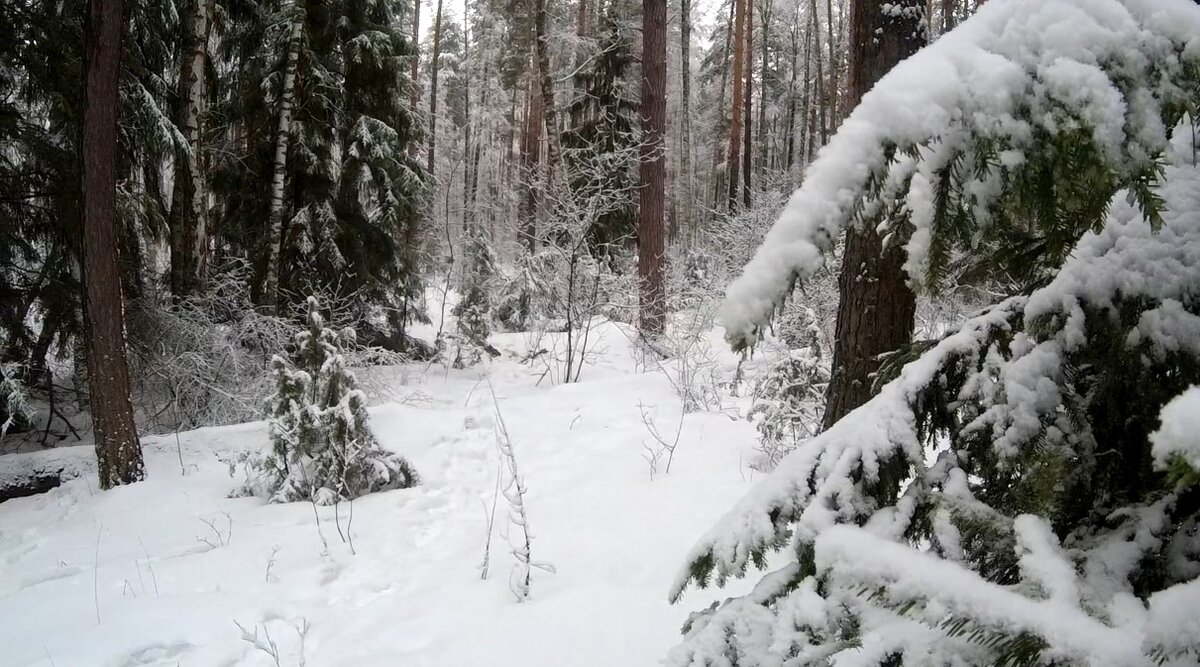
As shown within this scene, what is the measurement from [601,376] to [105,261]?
6006 millimetres

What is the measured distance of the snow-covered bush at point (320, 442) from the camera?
4680 mm

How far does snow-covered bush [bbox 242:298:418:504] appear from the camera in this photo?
184 inches

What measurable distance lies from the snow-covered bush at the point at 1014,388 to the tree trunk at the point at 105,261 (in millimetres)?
5769

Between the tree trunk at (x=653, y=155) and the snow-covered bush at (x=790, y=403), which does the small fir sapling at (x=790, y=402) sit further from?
the tree trunk at (x=653, y=155)

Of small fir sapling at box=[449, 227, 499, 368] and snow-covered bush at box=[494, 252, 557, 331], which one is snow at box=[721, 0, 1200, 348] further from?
small fir sapling at box=[449, 227, 499, 368]

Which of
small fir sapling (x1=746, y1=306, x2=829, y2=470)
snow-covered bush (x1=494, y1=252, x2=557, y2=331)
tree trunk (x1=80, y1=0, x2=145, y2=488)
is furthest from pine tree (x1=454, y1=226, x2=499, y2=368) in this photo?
small fir sapling (x1=746, y1=306, x2=829, y2=470)

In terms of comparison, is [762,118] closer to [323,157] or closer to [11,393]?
[323,157]

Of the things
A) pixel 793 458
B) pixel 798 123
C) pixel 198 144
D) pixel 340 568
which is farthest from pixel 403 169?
pixel 798 123

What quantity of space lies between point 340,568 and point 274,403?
1.79 meters

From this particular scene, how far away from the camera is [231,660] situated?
2.76 meters

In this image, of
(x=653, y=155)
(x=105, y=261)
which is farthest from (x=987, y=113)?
(x=653, y=155)

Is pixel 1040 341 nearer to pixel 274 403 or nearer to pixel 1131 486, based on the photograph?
pixel 1131 486

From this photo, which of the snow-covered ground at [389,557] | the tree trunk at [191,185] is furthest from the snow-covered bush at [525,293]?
the tree trunk at [191,185]

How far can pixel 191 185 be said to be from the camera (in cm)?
838
